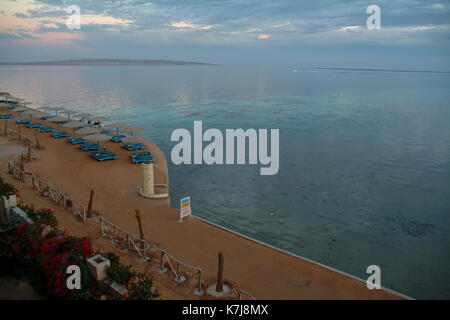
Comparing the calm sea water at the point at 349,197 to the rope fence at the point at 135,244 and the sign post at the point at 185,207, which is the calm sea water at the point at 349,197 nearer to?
the sign post at the point at 185,207

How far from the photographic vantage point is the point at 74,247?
962cm

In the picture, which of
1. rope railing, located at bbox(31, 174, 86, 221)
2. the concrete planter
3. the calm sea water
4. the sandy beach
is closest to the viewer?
the concrete planter

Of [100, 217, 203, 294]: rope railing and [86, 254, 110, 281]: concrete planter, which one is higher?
[86, 254, 110, 281]: concrete planter

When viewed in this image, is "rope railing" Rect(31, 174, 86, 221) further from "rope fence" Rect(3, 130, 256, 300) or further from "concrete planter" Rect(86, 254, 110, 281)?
"concrete planter" Rect(86, 254, 110, 281)

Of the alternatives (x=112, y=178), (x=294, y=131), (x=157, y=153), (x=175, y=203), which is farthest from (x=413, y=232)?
(x=294, y=131)

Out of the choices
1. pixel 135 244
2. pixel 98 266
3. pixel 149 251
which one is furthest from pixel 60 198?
pixel 98 266

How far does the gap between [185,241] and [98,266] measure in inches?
195

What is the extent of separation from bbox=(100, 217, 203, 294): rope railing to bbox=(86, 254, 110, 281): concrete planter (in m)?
1.99

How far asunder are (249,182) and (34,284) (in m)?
16.5

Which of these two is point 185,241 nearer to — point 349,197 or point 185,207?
point 185,207

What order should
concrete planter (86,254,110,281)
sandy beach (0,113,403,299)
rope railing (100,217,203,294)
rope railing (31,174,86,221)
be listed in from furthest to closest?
rope railing (31,174,86,221)
sandy beach (0,113,403,299)
rope railing (100,217,203,294)
concrete planter (86,254,110,281)

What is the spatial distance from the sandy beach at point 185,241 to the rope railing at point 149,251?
11.8 inches

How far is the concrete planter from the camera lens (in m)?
8.90

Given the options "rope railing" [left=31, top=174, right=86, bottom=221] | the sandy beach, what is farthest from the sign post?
"rope railing" [left=31, top=174, right=86, bottom=221]
